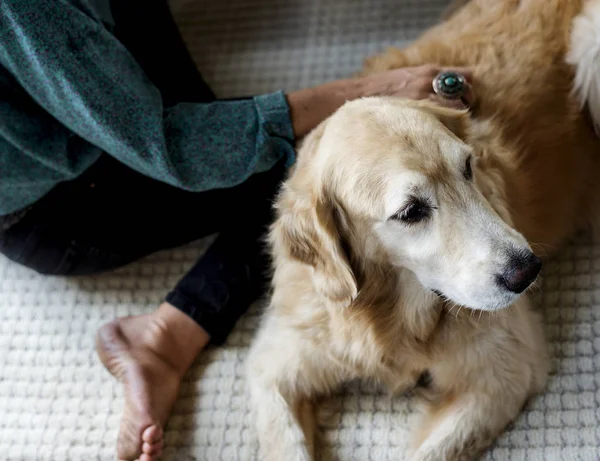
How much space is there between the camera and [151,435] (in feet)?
4.76

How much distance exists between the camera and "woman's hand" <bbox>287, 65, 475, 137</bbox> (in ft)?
4.76

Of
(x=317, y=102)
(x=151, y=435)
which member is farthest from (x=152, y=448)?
(x=317, y=102)

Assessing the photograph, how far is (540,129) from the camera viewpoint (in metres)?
1.51

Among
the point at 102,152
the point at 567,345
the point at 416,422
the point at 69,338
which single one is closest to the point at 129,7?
the point at 102,152

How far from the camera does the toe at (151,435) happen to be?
1448 millimetres

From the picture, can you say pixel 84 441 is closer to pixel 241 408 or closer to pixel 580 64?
pixel 241 408

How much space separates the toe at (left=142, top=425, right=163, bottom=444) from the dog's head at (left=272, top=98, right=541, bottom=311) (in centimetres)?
53

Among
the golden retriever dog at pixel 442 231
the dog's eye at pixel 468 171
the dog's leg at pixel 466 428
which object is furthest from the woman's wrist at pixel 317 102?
the dog's leg at pixel 466 428

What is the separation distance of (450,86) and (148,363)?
0.93 m

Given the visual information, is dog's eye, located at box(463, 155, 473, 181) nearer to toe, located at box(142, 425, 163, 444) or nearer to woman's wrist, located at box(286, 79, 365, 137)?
woman's wrist, located at box(286, 79, 365, 137)

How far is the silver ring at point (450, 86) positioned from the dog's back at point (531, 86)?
0.07 meters

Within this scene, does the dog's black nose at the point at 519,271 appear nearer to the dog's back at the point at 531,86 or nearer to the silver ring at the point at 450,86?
the dog's back at the point at 531,86

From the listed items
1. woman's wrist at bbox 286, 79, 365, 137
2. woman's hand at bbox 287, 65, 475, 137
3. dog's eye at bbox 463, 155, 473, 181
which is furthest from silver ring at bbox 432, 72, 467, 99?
dog's eye at bbox 463, 155, 473, 181

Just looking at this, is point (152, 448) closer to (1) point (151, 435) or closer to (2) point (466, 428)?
(1) point (151, 435)
